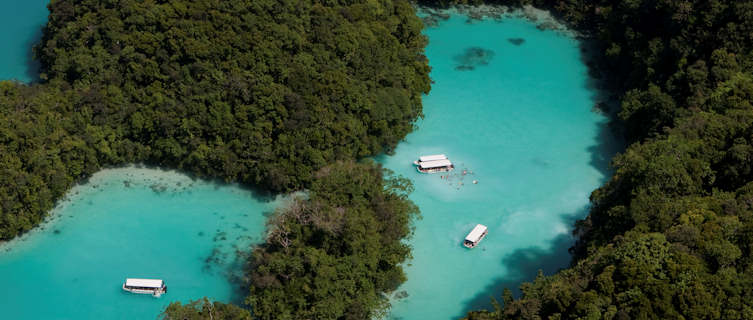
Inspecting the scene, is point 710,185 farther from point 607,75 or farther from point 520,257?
point 607,75

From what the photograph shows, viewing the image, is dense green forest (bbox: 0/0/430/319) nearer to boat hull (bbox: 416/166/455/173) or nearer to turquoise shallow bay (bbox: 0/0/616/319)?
turquoise shallow bay (bbox: 0/0/616/319)

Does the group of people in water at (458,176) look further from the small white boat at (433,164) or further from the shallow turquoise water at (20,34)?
the shallow turquoise water at (20,34)

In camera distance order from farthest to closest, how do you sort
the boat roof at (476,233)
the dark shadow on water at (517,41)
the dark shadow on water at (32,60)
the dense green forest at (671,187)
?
the dark shadow on water at (517,41)
the dark shadow on water at (32,60)
the boat roof at (476,233)
the dense green forest at (671,187)

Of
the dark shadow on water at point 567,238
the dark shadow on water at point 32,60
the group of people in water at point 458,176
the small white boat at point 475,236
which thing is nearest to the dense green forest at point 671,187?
the dark shadow on water at point 567,238

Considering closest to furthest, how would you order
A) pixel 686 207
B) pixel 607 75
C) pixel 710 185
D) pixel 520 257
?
1. pixel 686 207
2. pixel 710 185
3. pixel 520 257
4. pixel 607 75

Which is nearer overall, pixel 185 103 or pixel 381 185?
pixel 381 185

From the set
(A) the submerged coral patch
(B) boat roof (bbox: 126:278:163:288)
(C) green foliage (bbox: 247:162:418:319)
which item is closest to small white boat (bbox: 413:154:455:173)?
(C) green foliage (bbox: 247:162:418:319)

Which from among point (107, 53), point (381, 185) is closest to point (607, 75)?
point (381, 185)
